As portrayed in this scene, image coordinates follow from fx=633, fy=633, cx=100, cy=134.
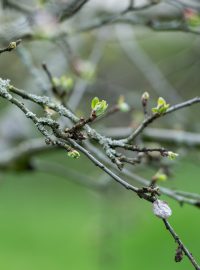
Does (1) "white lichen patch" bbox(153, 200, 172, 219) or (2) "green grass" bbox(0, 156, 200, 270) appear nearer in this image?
(1) "white lichen patch" bbox(153, 200, 172, 219)

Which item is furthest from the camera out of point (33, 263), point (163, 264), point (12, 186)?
point (12, 186)

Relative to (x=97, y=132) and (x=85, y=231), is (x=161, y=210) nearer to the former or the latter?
(x=97, y=132)

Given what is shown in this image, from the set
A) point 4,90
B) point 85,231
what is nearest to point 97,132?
point 4,90

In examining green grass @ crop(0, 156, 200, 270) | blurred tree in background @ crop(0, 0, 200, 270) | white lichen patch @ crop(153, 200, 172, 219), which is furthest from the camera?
green grass @ crop(0, 156, 200, 270)

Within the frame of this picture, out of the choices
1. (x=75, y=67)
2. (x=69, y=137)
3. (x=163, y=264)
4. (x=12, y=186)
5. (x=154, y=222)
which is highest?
(x=12, y=186)

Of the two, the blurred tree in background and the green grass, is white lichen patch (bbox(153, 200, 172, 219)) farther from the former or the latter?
the green grass

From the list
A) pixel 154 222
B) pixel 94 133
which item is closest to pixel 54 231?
pixel 154 222

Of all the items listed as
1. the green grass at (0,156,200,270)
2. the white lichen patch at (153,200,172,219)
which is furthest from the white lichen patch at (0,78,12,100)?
the green grass at (0,156,200,270)

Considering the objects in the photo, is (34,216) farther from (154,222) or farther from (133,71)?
(133,71)
